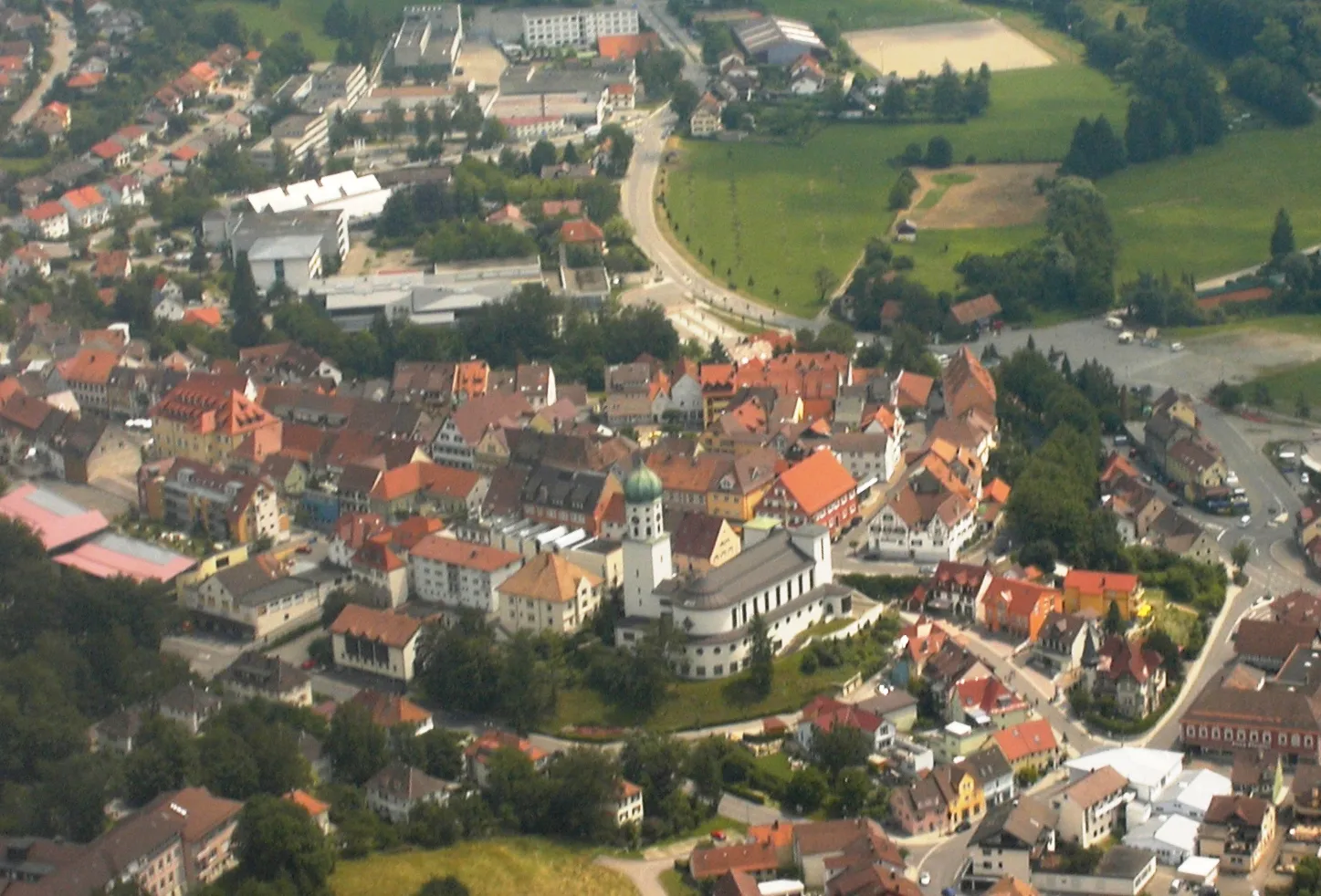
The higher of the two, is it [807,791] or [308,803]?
[308,803]

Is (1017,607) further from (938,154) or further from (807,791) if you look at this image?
(938,154)

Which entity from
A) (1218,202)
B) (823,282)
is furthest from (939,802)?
(1218,202)

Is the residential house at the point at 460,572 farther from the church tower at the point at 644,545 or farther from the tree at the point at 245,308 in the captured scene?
the tree at the point at 245,308

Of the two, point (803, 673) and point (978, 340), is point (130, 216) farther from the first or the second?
point (803, 673)

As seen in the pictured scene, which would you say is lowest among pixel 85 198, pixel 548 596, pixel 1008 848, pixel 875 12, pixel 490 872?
pixel 85 198

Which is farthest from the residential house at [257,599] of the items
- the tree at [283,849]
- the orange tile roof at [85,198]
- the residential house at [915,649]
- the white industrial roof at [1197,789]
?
the orange tile roof at [85,198]

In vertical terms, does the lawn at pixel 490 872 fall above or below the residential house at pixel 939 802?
below
